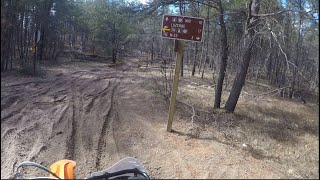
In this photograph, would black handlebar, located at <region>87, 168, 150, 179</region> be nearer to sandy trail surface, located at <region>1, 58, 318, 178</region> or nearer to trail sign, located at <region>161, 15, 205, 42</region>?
sandy trail surface, located at <region>1, 58, 318, 178</region>

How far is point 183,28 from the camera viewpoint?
7461mm

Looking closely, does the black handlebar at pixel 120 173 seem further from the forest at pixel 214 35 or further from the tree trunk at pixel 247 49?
the tree trunk at pixel 247 49

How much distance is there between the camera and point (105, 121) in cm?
898

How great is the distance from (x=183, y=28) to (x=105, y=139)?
287 centimetres

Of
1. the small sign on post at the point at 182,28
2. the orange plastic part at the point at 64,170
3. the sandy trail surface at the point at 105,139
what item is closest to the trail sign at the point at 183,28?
the small sign on post at the point at 182,28

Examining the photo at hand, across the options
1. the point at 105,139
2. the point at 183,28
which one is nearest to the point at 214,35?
the point at 183,28

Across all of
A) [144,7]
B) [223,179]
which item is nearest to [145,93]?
[144,7]

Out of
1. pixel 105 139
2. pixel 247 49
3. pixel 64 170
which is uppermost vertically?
pixel 247 49

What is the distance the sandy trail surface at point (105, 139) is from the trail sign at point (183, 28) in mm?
2235

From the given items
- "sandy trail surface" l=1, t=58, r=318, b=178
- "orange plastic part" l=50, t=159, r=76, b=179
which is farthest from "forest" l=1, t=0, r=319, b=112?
"sandy trail surface" l=1, t=58, r=318, b=178

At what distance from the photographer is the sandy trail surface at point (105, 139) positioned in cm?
586

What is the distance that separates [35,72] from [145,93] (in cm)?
645

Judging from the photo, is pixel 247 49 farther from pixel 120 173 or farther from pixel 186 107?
pixel 120 173

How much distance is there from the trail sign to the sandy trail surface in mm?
2235
